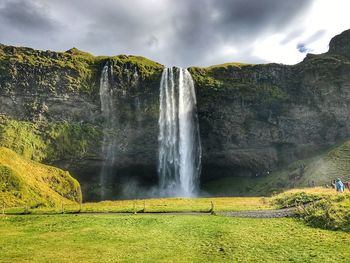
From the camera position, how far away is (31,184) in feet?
202

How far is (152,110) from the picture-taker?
95938 mm

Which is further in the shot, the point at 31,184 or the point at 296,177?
the point at 296,177

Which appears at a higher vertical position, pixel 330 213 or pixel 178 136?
pixel 178 136

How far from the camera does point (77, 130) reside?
299 ft

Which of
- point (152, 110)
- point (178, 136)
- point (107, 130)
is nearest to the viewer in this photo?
point (107, 130)

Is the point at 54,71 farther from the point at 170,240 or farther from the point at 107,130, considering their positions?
the point at 170,240

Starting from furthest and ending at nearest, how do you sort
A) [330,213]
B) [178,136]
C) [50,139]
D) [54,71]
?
[178,136] < [54,71] < [50,139] < [330,213]

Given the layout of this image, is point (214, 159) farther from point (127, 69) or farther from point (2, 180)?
point (2, 180)

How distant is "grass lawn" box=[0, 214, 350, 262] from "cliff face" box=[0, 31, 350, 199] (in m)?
57.2

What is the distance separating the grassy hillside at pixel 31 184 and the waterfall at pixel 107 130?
19.6m

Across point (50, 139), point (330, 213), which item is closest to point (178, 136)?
point (50, 139)

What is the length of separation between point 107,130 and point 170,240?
225 ft

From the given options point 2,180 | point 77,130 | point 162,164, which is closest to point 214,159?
point 162,164

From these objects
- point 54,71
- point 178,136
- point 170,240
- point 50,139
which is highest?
point 54,71
